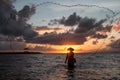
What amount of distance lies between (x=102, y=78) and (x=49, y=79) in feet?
19.8

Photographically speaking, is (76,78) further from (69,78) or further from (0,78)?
(0,78)

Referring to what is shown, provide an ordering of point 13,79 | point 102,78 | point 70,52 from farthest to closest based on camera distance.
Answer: point 70,52
point 102,78
point 13,79

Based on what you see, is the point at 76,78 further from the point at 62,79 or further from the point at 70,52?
the point at 70,52

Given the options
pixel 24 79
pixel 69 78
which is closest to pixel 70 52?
pixel 69 78

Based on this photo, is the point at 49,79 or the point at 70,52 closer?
the point at 49,79

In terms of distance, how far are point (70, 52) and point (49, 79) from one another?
421 inches

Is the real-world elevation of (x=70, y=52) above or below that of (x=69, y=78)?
above

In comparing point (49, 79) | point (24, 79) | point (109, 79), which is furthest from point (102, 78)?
point (24, 79)

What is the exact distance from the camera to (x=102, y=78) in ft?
96.1

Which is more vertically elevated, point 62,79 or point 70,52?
point 70,52

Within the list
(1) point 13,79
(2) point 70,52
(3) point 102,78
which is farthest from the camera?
(2) point 70,52

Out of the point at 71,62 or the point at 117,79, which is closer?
the point at 117,79

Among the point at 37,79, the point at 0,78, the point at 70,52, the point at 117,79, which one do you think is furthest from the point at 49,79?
the point at 70,52

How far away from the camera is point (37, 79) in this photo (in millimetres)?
27969
